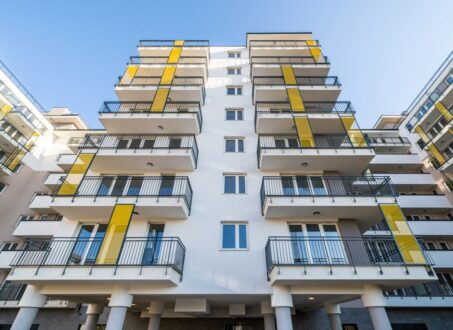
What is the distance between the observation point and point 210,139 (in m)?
15.0

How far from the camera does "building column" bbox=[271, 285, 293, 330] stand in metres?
8.22

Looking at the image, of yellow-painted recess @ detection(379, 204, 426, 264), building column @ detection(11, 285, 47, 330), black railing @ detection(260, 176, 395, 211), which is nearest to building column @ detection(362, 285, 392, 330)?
yellow-painted recess @ detection(379, 204, 426, 264)

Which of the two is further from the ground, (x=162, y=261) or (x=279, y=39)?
(x=279, y=39)

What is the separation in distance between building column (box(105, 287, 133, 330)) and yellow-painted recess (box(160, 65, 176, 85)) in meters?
14.5

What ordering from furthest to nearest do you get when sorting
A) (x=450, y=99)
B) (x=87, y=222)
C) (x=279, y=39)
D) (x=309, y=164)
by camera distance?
(x=279, y=39)
(x=450, y=99)
(x=309, y=164)
(x=87, y=222)

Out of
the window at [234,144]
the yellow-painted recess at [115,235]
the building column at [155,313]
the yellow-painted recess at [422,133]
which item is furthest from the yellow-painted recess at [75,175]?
the yellow-painted recess at [422,133]

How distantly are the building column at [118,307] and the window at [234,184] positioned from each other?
22.2ft

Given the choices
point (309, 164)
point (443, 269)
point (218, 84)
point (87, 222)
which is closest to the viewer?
point (87, 222)

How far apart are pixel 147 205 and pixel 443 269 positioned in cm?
2201

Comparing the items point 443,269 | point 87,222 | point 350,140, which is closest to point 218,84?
point 350,140

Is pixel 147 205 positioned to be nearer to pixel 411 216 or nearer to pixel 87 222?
pixel 87 222

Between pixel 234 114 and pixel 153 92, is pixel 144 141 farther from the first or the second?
pixel 234 114

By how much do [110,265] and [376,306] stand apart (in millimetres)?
10737

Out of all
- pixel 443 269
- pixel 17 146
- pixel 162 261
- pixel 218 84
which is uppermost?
pixel 218 84
